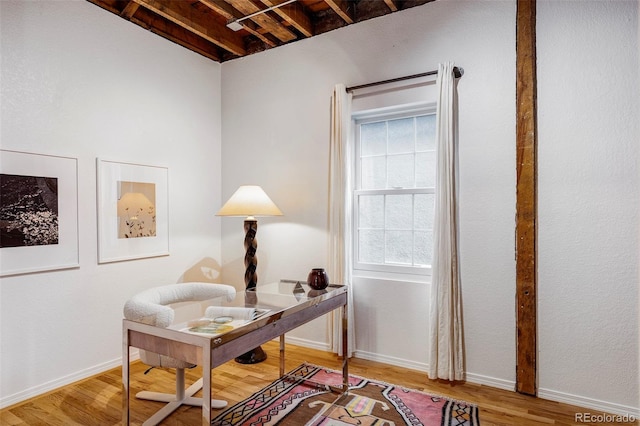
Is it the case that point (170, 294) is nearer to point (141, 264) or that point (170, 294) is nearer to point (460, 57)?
point (141, 264)

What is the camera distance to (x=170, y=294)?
100 inches

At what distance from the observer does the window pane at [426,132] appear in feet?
10.2

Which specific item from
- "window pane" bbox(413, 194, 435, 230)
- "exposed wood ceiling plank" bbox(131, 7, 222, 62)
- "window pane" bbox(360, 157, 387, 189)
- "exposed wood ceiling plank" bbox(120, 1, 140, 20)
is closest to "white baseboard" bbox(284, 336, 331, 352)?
"window pane" bbox(413, 194, 435, 230)

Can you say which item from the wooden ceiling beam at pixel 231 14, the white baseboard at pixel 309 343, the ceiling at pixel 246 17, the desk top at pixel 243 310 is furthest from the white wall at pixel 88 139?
the desk top at pixel 243 310

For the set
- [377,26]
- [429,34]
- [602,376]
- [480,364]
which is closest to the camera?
[602,376]

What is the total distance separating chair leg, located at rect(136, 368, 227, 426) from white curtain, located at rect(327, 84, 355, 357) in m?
1.19

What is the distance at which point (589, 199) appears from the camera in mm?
2467

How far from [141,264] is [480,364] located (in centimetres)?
287

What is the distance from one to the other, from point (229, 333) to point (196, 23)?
284 cm

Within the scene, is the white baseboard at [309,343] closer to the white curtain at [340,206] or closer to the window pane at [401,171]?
the white curtain at [340,206]

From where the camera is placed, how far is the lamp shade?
3.08 metres

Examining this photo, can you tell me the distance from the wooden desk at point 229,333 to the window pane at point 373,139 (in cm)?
135

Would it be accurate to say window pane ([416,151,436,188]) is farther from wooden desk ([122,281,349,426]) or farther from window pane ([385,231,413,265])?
wooden desk ([122,281,349,426])

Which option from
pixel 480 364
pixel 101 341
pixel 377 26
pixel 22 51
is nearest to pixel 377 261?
pixel 480 364
